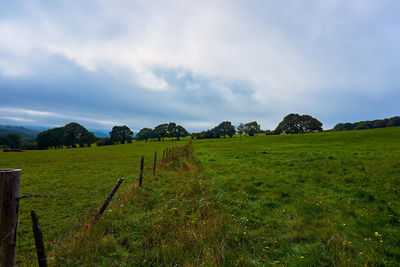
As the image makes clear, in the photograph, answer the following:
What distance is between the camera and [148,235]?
15.6ft

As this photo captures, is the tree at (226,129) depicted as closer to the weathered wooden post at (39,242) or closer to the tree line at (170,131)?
the tree line at (170,131)

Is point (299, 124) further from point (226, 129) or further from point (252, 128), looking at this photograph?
point (226, 129)

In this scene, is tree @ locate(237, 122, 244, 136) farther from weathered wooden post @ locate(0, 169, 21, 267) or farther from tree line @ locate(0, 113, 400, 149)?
weathered wooden post @ locate(0, 169, 21, 267)

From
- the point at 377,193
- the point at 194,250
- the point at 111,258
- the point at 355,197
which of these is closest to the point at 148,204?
the point at 111,258

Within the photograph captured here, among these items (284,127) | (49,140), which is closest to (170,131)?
(49,140)

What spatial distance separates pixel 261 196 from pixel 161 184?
5515mm

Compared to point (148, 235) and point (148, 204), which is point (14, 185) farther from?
→ point (148, 204)

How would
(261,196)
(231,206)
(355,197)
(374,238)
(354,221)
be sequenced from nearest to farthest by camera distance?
(374,238) → (354,221) → (231,206) → (355,197) → (261,196)

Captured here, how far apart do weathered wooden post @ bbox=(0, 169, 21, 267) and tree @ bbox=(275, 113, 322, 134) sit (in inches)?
4268

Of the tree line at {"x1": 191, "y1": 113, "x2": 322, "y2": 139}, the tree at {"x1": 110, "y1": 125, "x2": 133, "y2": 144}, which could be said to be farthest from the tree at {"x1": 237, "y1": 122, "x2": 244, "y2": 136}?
the tree at {"x1": 110, "y1": 125, "x2": 133, "y2": 144}

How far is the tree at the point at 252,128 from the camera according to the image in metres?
119

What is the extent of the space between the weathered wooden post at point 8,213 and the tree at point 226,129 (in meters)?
116

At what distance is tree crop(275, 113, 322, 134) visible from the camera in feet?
307

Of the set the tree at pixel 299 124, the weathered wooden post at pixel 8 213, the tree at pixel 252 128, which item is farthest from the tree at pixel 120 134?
the weathered wooden post at pixel 8 213
